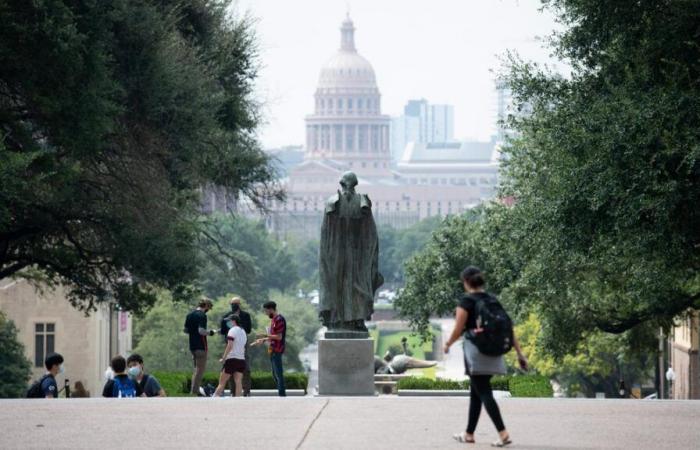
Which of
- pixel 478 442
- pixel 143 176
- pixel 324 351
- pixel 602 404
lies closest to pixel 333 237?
pixel 324 351

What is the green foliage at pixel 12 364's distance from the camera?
5334 centimetres

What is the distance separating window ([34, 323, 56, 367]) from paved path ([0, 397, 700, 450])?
42.4m

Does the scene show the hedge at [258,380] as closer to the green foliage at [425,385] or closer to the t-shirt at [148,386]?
the green foliage at [425,385]

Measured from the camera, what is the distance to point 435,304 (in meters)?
52.5

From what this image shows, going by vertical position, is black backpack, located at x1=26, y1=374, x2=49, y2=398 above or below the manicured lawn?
above

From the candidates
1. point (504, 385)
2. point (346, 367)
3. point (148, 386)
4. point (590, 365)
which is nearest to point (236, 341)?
point (346, 367)

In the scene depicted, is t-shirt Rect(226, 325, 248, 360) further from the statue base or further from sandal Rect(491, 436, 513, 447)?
sandal Rect(491, 436, 513, 447)

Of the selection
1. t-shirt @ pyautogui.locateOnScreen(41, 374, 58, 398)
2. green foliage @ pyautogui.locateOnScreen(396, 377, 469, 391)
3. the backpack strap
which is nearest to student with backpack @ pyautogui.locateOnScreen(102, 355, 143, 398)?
t-shirt @ pyautogui.locateOnScreen(41, 374, 58, 398)

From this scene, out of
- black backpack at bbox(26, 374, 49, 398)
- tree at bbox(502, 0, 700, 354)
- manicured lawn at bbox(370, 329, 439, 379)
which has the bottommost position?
manicured lawn at bbox(370, 329, 439, 379)

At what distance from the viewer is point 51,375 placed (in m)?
19.4

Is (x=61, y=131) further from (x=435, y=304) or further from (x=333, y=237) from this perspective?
(x=435, y=304)

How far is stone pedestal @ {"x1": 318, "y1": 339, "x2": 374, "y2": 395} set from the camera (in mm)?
22078

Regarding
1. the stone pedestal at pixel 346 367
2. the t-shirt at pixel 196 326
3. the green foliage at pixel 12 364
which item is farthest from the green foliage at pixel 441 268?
the stone pedestal at pixel 346 367

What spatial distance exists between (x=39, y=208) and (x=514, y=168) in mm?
12037
